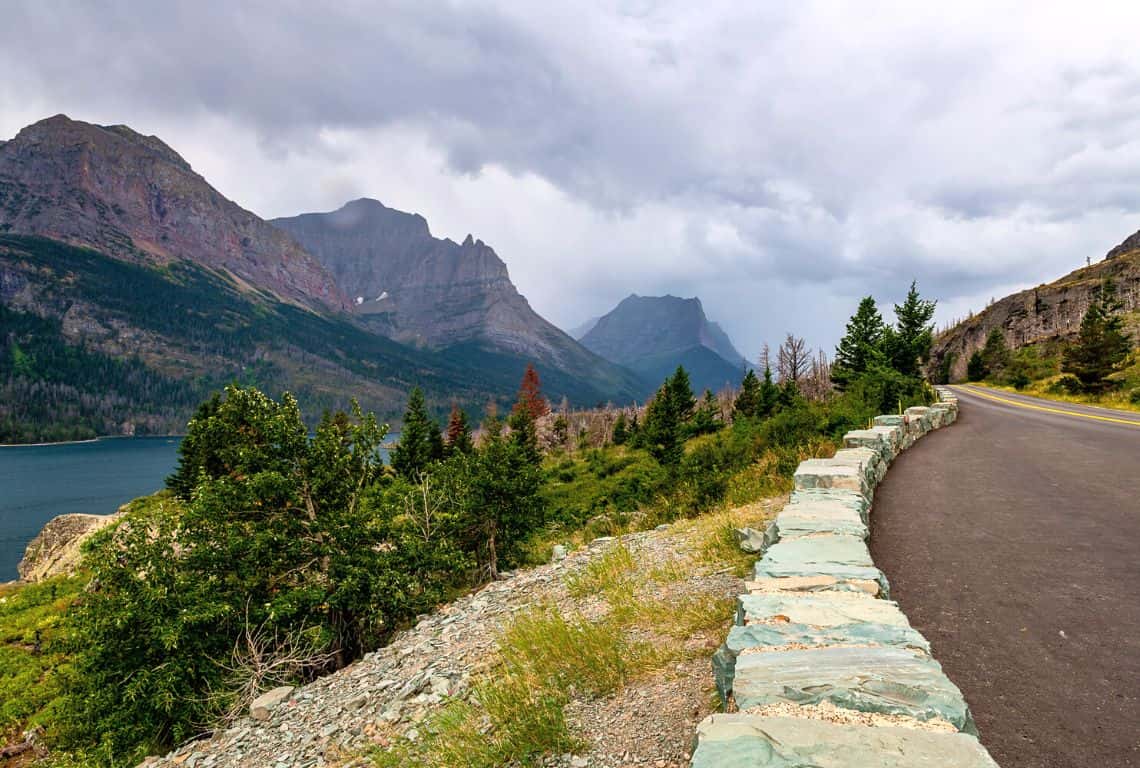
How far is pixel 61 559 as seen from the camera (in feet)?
109

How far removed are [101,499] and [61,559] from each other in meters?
71.7

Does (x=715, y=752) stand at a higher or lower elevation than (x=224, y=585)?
higher

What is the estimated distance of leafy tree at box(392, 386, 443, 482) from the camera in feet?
157

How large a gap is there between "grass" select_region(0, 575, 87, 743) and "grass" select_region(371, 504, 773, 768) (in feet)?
57.7

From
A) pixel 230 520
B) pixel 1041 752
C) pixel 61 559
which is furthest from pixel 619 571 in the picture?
pixel 61 559

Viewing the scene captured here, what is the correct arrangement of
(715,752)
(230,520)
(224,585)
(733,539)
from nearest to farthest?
1. (715,752)
2. (733,539)
3. (224,585)
4. (230,520)

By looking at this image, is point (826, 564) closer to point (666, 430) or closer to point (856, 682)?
point (856, 682)

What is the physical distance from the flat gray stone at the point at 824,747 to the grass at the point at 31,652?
2087 centimetres

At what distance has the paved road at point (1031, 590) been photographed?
11.2ft

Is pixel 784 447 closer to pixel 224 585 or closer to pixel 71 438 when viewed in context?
pixel 224 585

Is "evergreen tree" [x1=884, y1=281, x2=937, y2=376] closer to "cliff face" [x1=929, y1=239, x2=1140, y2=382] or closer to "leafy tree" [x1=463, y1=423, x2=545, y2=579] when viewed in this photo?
"leafy tree" [x1=463, y1=423, x2=545, y2=579]

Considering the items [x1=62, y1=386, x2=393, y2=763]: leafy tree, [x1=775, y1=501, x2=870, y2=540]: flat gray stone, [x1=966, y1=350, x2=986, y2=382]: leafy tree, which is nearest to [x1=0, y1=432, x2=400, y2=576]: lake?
[x1=62, y1=386, x2=393, y2=763]: leafy tree

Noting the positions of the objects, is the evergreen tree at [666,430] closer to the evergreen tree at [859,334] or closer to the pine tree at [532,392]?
the evergreen tree at [859,334]

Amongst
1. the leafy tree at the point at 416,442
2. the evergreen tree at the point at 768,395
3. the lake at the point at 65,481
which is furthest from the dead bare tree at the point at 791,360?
the lake at the point at 65,481
